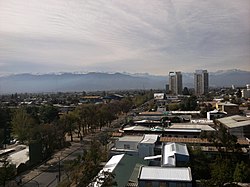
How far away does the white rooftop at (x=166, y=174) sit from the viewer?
528cm

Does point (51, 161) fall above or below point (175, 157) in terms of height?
below

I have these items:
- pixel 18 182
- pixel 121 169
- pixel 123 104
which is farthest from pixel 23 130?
pixel 123 104

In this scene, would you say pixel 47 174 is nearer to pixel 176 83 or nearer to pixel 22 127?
pixel 22 127

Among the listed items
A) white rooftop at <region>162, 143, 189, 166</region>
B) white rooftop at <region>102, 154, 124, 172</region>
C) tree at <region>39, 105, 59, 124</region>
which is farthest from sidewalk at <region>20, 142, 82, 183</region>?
tree at <region>39, 105, 59, 124</region>

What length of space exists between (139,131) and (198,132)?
7.28 feet

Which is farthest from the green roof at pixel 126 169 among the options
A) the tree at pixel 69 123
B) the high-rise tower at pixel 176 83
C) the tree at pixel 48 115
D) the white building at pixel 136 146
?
the high-rise tower at pixel 176 83

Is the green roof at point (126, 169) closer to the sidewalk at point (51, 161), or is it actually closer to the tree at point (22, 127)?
the sidewalk at point (51, 161)

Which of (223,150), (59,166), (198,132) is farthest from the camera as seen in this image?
(198,132)

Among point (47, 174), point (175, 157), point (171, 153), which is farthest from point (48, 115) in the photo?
point (175, 157)

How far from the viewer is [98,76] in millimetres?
176875

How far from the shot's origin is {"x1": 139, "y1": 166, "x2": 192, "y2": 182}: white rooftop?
17.3 ft

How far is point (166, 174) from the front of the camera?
548 cm

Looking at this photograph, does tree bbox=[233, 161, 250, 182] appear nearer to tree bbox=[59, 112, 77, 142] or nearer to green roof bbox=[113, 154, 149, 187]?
green roof bbox=[113, 154, 149, 187]

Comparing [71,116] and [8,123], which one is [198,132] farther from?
[8,123]
